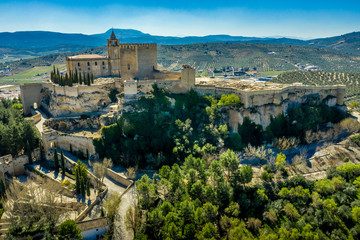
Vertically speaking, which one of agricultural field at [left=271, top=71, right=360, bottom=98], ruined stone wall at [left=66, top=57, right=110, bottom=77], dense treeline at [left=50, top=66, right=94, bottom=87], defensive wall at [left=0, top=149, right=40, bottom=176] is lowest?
defensive wall at [left=0, top=149, right=40, bottom=176]

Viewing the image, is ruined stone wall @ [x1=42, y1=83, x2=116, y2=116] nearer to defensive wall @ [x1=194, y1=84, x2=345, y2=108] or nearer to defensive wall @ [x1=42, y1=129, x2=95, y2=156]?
defensive wall @ [x1=42, y1=129, x2=95, y2=156]

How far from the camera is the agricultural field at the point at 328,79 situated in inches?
2825

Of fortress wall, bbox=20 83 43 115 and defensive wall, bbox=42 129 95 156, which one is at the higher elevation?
fortress wall, bbox=20 83 43 115

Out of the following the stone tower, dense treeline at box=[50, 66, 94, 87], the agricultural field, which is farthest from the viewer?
the agricultural field

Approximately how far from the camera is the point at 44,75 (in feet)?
400

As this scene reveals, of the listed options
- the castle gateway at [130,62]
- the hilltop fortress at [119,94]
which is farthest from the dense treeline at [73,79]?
the castle gateway at [130,62]

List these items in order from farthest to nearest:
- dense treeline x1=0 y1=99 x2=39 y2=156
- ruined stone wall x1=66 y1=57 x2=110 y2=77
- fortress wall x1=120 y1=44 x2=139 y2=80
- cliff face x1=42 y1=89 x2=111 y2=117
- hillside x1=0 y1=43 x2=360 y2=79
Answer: hillside x1=0 y1=43 x2=360 y2=79
ruined stone wall x1=66 y1=57 x2=110 y2=77
fortress wall x1=120 y1=44 x2=139 y2=80
cliff face x1=42 y1=89 x2=111 y2=117
dense treeline x1=0 y1=99 x2=39 y2=156

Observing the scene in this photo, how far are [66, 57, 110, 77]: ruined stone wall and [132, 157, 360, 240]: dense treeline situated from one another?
93.4ft

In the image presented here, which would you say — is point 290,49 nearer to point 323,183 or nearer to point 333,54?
point 333,54

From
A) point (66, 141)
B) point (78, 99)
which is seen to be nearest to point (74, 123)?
point (78, 99)

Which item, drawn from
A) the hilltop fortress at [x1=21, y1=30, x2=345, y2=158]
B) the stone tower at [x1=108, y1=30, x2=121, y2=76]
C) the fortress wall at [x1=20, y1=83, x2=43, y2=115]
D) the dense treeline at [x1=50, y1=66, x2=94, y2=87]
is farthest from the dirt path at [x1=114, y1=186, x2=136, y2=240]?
the fortress wall at [x1=20, y1=83, x2=43, y2=115]

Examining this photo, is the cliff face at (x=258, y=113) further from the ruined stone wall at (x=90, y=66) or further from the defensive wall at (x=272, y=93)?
the ruined stone wall at (x=90, y=66)

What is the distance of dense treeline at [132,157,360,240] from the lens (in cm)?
2483

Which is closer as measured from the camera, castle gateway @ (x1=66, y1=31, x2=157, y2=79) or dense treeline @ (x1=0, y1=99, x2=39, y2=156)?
dense treeline @ (x1=0, y1=99, x2=39, y2=156)
